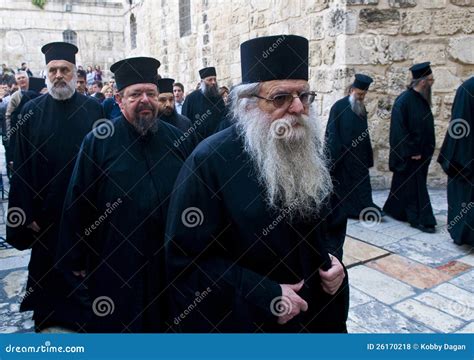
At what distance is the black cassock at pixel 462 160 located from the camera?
487 centimetres

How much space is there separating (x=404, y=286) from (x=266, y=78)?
2.91 metres

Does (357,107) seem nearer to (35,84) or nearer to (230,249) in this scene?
(230,249)

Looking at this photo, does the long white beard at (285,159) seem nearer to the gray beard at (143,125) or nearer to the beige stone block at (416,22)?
the gray beard at (143,125)

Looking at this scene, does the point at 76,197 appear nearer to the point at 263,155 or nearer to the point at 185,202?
the point at 185,202

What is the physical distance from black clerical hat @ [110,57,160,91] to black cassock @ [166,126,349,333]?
1.22 m

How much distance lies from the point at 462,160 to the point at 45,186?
411cm

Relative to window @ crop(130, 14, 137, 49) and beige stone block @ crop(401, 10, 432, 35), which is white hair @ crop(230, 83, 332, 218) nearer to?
beige stone block @ crop(401, 10, 432, 35)

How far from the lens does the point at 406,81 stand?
24.8ft

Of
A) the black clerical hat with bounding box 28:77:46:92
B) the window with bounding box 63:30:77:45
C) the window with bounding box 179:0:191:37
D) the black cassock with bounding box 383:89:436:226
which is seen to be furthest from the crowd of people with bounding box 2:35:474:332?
the window with bounding box 63:30:77:45

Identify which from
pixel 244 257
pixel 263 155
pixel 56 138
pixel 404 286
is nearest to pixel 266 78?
pixel 263 155

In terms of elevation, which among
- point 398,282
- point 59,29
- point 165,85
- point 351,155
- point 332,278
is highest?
point 59,29

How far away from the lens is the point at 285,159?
201 cm

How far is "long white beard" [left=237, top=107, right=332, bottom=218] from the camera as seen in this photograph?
1925 mm

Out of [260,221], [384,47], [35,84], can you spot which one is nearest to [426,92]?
[384,47]
